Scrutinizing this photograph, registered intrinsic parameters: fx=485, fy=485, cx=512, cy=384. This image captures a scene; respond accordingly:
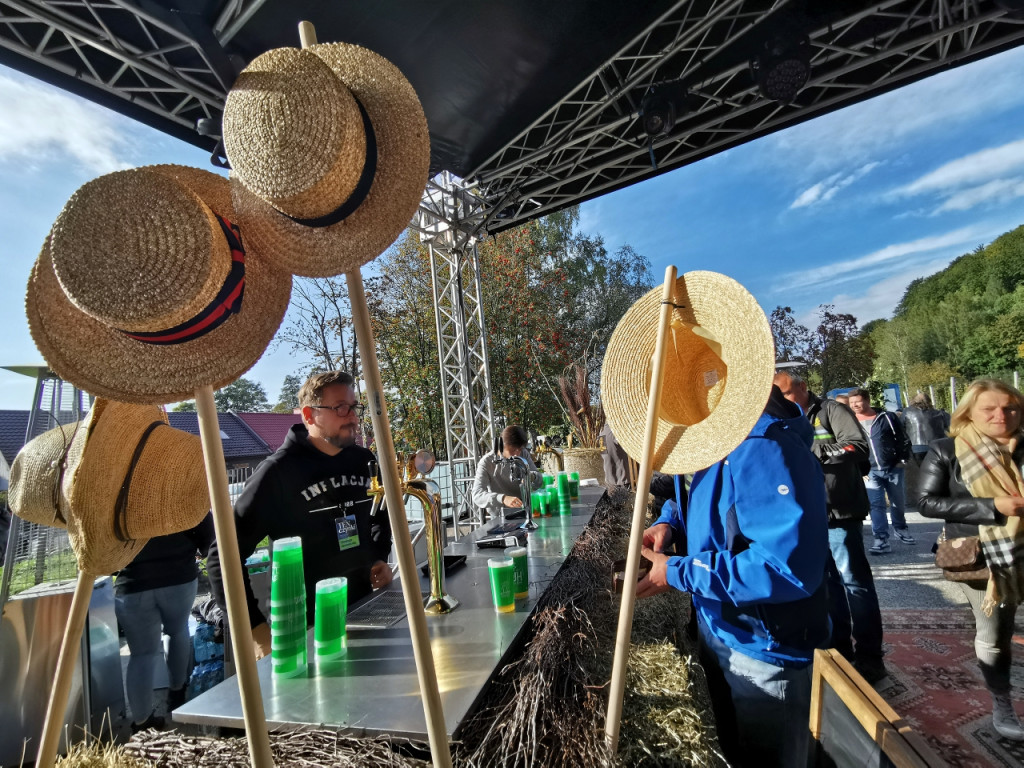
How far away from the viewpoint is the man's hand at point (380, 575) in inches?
92.1

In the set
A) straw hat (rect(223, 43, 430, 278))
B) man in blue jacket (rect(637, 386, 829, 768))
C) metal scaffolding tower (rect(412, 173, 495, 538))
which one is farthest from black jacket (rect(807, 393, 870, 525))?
metal scaffolding tower (rect(412, 173, 495, 538))

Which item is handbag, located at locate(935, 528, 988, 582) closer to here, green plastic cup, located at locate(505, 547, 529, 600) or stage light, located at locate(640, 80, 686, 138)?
green plastic cup, located at locate(505, 547, 529, 600)

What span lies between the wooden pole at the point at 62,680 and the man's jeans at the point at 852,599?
3.77 metres

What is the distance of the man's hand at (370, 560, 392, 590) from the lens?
234cm

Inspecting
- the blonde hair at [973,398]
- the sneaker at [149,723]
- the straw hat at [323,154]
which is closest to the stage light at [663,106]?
the blonde hair at [973,398]

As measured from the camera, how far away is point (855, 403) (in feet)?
20.7

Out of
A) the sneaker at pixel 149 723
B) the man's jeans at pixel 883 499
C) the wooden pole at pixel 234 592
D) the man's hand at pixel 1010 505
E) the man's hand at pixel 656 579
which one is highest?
the wooden pole at pixel 234 592

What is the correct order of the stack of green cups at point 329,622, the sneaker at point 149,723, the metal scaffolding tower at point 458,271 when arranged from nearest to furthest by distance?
the stack of green cups at point 329,622
the sneaker at point 149,723
the metal scaffolding tower at point 458,271

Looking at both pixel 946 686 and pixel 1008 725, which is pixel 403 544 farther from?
pixel 946 686

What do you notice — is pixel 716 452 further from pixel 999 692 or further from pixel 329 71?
pixel 999 692

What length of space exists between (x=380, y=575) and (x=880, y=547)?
6.27m

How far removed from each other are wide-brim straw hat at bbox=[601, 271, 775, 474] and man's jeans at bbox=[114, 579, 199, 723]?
3645mm

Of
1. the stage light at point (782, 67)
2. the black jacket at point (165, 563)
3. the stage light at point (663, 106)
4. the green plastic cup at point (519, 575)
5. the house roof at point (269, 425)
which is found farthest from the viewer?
the house roof at point (269, 425)

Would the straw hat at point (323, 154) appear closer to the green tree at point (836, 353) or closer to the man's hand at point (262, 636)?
the man's hand at point (262, 636)
